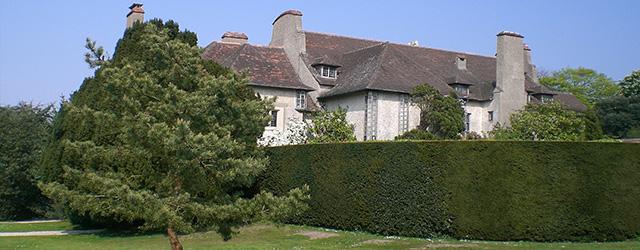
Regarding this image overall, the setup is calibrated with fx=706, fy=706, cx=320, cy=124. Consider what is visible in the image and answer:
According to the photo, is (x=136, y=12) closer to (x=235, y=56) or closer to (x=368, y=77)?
(x=235, y=56)

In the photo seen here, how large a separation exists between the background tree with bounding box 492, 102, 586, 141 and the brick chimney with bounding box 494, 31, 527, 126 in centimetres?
139

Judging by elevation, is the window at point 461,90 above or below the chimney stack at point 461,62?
below

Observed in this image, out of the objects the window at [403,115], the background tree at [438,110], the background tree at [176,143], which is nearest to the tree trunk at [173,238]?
the background tree at [176,143]

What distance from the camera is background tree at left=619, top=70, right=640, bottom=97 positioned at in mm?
75438

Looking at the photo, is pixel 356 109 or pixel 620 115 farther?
pixel 620 115

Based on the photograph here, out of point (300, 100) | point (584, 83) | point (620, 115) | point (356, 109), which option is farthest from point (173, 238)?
point (584, 83)

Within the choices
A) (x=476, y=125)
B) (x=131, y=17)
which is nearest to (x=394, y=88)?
(x=476, y=125)

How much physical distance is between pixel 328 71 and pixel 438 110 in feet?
26.0

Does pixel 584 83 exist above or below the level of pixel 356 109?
above

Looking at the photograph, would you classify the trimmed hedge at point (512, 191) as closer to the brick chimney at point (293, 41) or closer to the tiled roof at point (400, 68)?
the tiled roof at point (400, 68)

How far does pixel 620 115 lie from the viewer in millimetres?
68312

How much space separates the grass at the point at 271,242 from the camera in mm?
18814

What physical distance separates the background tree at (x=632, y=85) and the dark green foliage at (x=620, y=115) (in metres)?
5.76

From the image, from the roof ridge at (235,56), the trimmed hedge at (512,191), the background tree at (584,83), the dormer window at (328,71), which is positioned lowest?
the trimmed hedge at (512,191)
